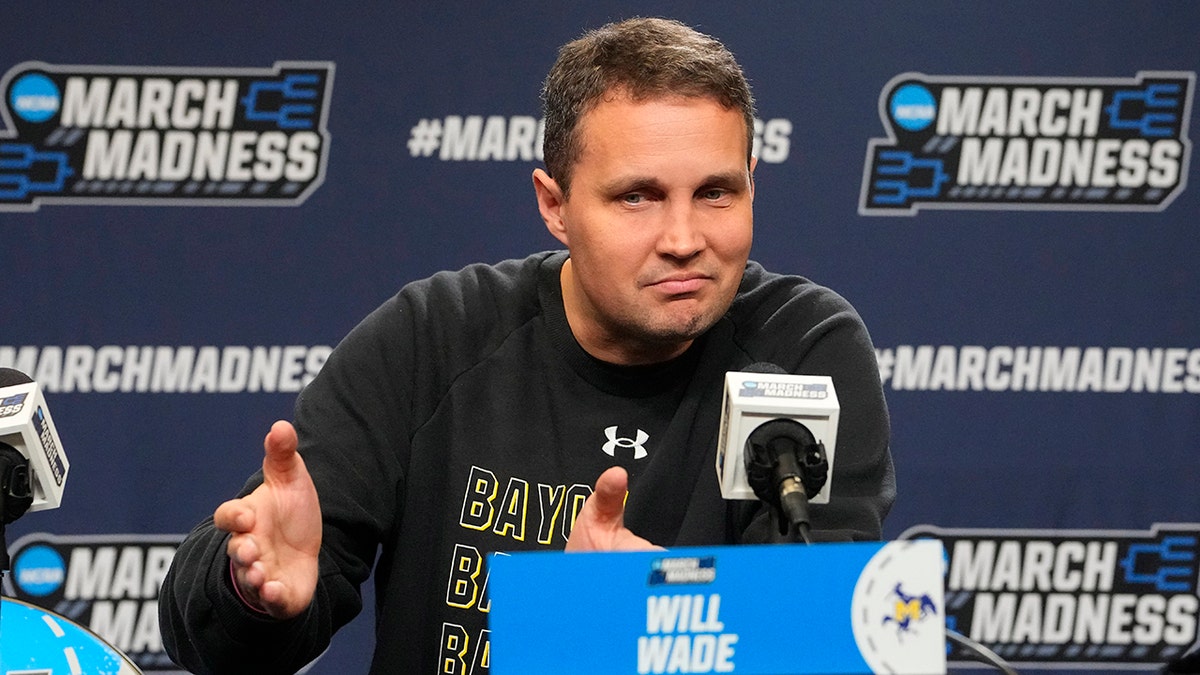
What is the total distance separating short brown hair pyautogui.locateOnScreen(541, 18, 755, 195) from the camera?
6.30 feet

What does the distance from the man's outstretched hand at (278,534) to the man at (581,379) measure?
137mm

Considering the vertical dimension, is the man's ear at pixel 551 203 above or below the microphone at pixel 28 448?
above

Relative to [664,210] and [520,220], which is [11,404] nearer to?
[664,210]

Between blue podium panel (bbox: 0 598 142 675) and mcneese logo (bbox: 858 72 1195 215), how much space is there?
2.15m

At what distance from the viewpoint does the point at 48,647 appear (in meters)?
1.47

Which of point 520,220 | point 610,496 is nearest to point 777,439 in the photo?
point 610,496

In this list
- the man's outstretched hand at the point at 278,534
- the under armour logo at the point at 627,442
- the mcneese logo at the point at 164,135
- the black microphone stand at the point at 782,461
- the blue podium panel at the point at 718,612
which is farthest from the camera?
the mcneese logo at the point at 164,135

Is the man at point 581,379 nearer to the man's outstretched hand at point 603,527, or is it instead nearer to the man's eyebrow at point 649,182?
the man's eyebrow at point 649,182

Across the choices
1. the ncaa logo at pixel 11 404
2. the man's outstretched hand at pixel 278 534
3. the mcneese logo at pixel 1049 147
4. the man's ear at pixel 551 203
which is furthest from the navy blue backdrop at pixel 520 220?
the ncaa logo at pixel 11 404

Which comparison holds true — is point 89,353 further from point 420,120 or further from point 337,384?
point 337,384

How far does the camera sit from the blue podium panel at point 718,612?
121cm

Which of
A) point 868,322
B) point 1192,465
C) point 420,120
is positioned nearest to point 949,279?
point 868,322

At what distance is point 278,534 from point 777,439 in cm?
57

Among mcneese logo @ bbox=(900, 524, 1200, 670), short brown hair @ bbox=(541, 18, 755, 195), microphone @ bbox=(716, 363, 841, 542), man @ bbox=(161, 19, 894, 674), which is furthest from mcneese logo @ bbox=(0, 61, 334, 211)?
microphone @ bbox=(716, 363, 841, 542)
